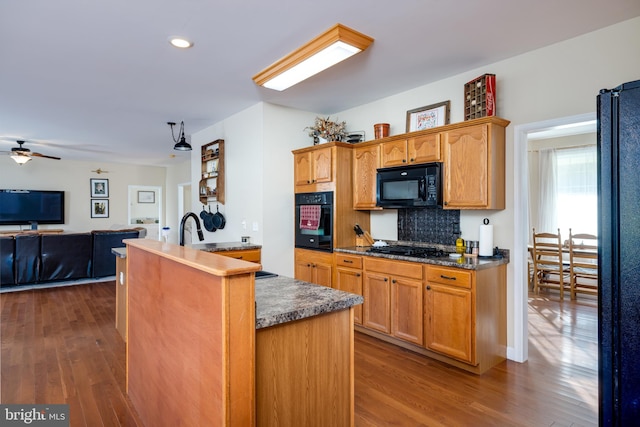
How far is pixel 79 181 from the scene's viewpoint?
873cm

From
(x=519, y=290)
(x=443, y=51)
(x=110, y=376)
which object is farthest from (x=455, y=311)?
(x=110, y=376)

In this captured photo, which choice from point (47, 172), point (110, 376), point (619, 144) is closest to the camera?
point (619, 144)

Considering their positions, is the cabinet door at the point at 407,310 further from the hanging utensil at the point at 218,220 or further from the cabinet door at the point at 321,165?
the hanging utensil at the point at 218,220

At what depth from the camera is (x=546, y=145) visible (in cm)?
637

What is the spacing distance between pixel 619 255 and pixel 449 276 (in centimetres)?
201

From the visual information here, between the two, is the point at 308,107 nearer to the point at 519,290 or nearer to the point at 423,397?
the point at 519,290

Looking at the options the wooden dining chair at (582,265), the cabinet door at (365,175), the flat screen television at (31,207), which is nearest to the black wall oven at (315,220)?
the cabinet door at (365,175)

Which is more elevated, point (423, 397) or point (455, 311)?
point (455, 311)

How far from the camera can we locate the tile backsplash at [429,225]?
11.5 feet

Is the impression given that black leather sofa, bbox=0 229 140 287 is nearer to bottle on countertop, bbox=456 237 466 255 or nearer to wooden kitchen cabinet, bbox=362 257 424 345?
wooden kitchen cabinet, bbox=362 257 424 345

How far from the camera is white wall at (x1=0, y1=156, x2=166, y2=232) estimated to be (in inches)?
317

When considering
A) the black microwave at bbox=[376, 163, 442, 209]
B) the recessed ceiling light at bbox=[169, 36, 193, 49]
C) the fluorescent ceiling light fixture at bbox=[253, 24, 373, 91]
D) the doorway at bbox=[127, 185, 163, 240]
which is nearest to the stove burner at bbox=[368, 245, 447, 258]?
the black microwave at bbox=[376, 163, 442, 209]

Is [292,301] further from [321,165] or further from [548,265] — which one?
[548,265]

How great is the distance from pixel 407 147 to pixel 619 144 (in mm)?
2575
